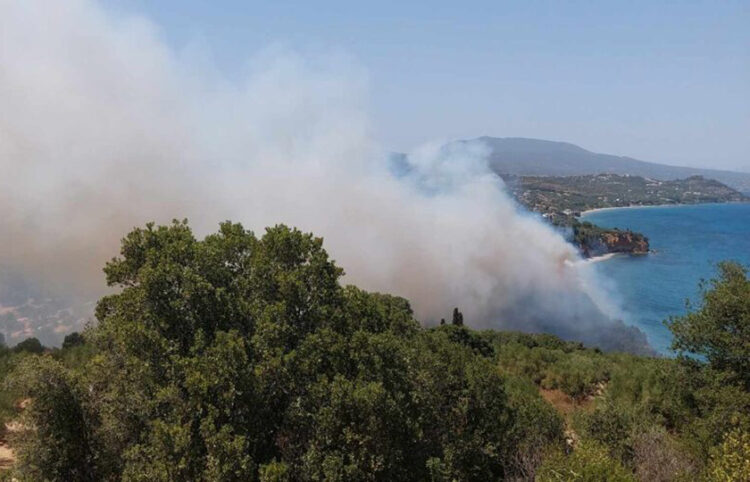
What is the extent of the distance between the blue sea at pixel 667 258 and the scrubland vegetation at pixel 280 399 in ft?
52.2

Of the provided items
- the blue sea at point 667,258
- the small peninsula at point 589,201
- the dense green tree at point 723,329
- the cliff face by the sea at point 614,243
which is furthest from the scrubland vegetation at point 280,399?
the cliff face by the sea at point 614,243

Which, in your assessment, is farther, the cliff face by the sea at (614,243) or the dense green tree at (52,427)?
the cliff face by the sea at (614,243)

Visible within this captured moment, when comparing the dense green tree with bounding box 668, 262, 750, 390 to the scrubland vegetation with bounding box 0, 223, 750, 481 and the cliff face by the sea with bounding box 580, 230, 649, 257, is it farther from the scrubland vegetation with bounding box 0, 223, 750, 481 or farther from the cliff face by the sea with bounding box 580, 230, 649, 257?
the cliff face by the sea with bounding box 580, 230, 649, 257

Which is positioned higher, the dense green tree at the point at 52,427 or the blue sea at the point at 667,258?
the blue sea at the point at 667,258

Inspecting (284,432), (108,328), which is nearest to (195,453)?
→ (284,432)

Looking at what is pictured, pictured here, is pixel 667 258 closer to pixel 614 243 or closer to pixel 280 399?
pixel 614 243

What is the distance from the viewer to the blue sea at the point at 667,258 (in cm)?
5689

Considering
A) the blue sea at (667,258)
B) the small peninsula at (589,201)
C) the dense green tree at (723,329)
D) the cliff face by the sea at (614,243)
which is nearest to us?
the dense green tree at (723,329)

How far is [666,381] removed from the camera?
13609 mm

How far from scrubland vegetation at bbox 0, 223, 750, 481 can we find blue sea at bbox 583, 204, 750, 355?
15.9 metres

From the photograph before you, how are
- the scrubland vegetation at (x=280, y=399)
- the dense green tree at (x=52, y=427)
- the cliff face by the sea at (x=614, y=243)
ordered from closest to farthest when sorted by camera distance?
the scrubland vegetation at (x=280, y=399) → the dense green tree at (x=52, y=427) → the cliff face by the sea at (x=614, y=243)

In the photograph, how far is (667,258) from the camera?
8669 cm

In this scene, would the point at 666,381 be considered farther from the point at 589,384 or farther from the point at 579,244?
the point at 579,244

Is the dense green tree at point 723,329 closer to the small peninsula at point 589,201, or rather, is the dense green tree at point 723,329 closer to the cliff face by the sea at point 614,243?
the small peninsula at point 589,201
